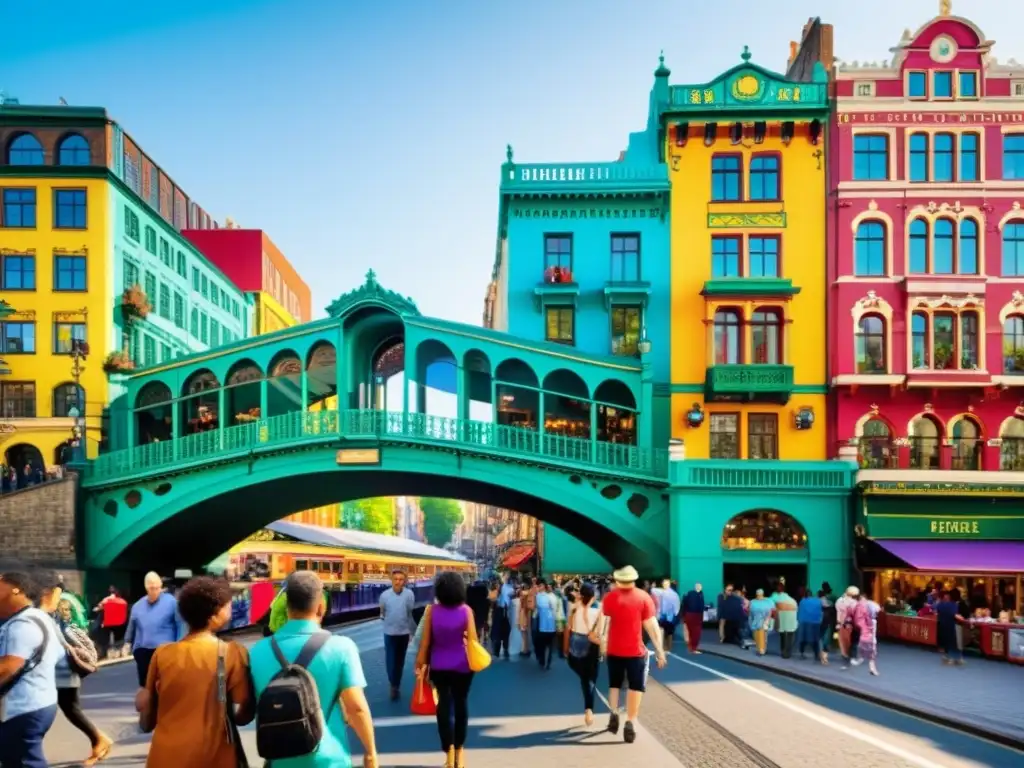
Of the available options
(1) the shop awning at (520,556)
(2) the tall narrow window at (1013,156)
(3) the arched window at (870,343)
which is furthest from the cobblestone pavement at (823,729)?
(1) the shop awning at (520,556)

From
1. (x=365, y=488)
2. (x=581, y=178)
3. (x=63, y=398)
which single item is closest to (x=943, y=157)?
(x=581, y=178)

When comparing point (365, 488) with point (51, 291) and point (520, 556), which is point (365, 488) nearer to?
point (51, 291)

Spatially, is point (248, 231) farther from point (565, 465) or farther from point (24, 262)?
point (565, 465)

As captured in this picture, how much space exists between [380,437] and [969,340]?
17.8m

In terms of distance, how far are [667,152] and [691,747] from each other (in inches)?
1066

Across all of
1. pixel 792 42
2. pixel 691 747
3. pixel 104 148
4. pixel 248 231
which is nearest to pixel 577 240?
pixel 792 42

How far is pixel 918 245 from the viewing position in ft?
110

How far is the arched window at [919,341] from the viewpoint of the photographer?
33.0 metres

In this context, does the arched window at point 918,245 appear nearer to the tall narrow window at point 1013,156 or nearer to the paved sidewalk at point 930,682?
→ the tall narrow window at point 1013,156

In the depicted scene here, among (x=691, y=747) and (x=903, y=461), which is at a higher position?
(x=903, y=461)

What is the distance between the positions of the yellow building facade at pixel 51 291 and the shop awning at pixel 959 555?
2743 cm

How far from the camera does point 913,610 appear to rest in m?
28.8

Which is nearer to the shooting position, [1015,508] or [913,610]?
[913,610]

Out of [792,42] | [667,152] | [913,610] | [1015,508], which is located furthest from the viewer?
[792,42]
